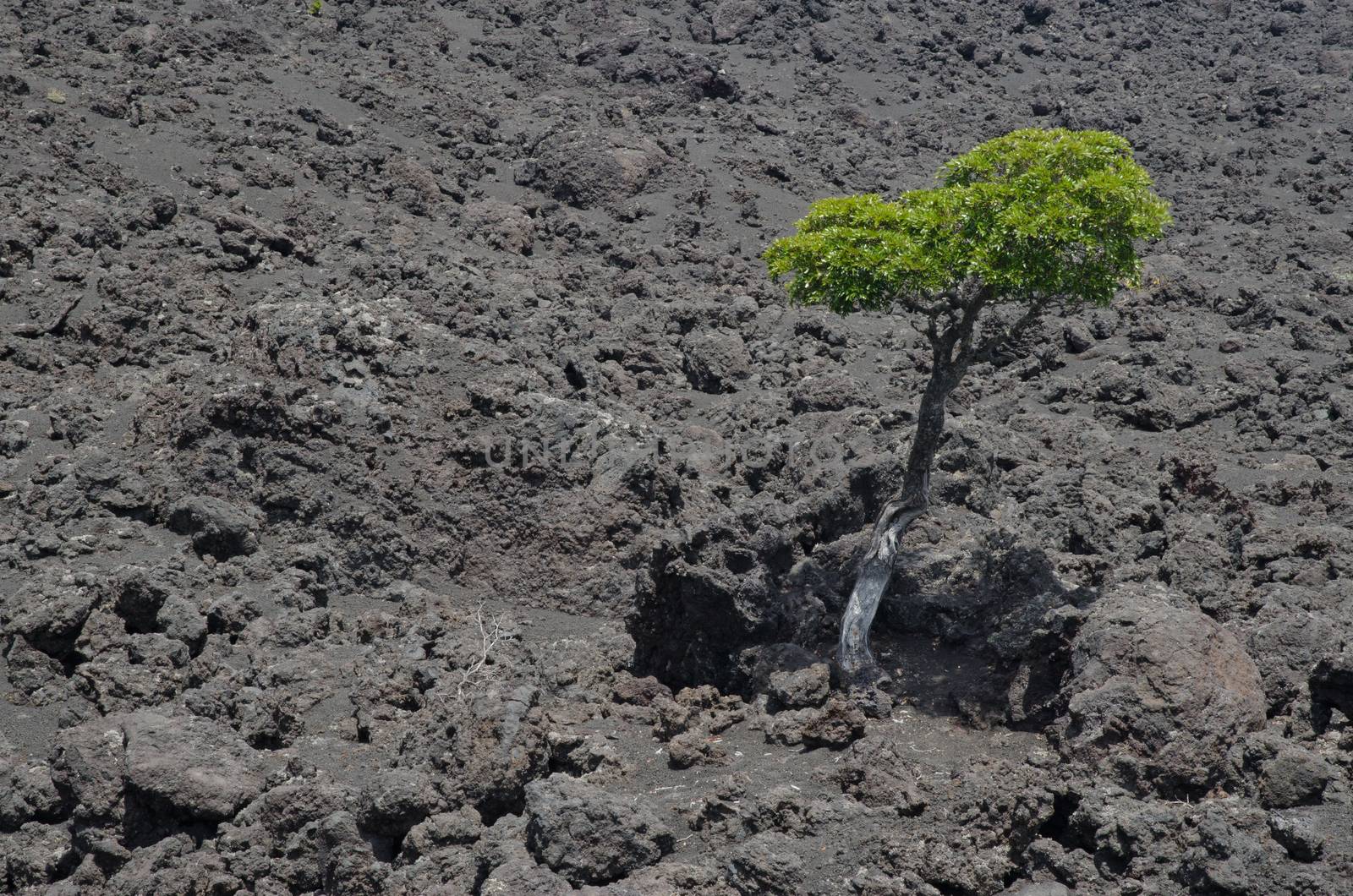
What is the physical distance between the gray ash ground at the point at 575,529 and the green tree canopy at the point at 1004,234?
300 centimetres

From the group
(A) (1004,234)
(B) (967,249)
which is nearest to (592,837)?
(B) (967,249)

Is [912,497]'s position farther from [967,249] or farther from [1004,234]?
[1004,234]

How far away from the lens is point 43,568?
13492mm

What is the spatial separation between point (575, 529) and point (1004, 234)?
6.85 metres

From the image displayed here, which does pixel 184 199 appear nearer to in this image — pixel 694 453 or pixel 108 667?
pixel 694 453

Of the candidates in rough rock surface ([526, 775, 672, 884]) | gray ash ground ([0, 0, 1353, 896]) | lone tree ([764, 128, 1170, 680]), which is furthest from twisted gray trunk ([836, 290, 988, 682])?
rough rock surface ([526, 775, 672, 884])

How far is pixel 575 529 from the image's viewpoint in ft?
50.8

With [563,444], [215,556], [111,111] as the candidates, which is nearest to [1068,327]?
[563,444]

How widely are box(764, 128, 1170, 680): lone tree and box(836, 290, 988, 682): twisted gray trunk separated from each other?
0.04 feet

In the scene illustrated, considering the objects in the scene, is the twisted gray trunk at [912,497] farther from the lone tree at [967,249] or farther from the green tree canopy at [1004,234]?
the green tree canopy at [1004,234]

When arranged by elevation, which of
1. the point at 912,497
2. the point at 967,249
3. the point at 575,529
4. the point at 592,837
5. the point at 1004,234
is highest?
the point at 1004,234

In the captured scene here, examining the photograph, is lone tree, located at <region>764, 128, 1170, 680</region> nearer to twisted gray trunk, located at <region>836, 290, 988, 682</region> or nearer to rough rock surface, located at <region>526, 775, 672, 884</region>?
twisted gray trunk, located at <region>836, 290, 988, 682</region>

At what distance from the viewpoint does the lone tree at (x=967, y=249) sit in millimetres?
11578

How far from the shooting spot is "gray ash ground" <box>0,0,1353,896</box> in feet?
30.9
